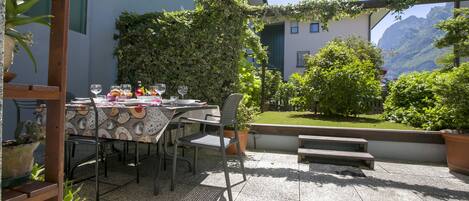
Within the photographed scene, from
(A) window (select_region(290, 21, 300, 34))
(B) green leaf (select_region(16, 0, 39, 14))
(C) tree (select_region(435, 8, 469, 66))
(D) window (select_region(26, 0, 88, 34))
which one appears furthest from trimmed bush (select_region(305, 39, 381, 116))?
(A) window (select_region(290, 21, 300, 34))

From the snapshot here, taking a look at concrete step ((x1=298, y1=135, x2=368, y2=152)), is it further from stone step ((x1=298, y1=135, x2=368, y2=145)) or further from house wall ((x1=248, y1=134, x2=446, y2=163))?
house wall ((x1=248, y1=134, x2=446, y2=163))

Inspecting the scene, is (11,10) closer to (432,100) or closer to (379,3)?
(379,3)

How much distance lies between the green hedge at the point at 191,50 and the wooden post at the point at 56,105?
11.3 ft

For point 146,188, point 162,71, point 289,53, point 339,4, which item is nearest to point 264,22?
point 339,4

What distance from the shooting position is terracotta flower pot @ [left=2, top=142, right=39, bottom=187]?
1013 millimetres

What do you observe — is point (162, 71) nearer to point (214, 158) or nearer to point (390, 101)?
point (214, 158)

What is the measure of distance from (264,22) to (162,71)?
194cm

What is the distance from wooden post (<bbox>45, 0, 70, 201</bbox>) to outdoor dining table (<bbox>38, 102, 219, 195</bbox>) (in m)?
1.10

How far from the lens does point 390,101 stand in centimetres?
616

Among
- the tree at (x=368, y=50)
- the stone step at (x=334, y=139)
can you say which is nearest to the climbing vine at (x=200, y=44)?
the stone step at (x=334, y=139)

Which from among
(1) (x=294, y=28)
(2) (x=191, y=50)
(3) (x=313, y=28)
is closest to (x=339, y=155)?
(2) (x=191, y=50)

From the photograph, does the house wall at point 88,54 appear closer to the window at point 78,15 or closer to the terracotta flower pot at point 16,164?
the window at point 78,15

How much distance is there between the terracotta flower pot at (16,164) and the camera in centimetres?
101

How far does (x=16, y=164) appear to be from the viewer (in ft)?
3.47
